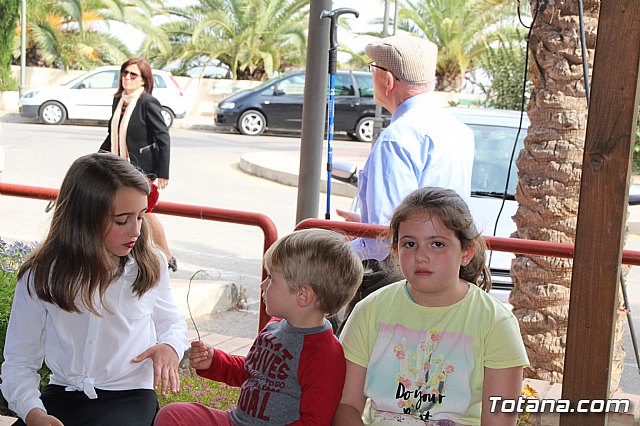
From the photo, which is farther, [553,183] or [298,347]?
[553,183]

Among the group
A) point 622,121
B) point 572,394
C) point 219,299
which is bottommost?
point 219,299

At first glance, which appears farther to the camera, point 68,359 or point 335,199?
point 335,199

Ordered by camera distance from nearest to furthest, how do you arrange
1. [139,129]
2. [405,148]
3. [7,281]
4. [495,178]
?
[405,148] → [7,281] → [495,178] → [139,129]

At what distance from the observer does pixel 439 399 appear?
105 inches

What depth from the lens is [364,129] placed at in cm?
2241

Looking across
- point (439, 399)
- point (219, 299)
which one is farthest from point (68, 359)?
point (219, 299)

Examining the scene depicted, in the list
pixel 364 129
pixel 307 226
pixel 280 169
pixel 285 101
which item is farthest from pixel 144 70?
pixel 364 129

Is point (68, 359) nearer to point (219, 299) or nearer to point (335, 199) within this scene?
point (219, 299)

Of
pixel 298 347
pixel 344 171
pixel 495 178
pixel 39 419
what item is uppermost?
pixel 344 171

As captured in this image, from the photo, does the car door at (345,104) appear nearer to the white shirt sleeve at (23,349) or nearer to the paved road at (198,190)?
the paved road at (198,190)

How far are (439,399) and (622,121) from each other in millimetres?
A: 1019

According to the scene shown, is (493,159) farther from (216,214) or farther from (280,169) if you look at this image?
(280,169)

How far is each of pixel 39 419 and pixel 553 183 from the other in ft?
12.0

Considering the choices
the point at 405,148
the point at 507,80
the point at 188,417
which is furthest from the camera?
the point at 507,80
